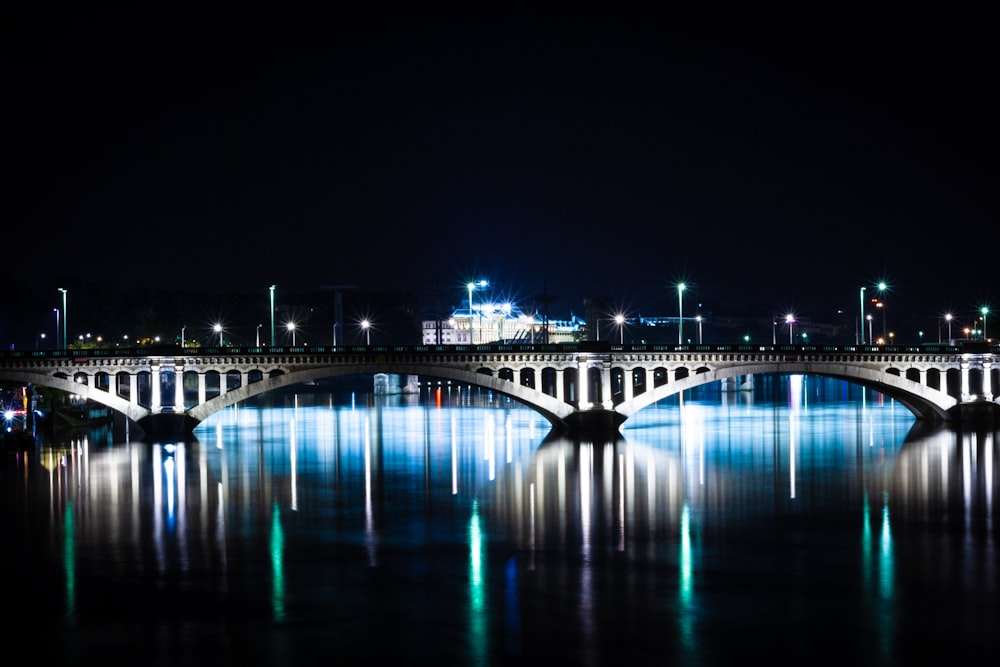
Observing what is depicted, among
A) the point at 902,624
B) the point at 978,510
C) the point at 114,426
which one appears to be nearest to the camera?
the point at 902,624

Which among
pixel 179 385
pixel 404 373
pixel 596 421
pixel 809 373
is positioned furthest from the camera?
pixel 179 385

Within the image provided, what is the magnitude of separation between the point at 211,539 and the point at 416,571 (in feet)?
29.3

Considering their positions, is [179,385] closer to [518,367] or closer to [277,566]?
[518,367]

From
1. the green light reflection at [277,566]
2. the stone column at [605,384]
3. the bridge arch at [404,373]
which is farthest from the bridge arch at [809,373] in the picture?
the green light reflection at [277,566]

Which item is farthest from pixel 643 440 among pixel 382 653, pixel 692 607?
pixel 382 653

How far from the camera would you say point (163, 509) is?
4919 centimetres

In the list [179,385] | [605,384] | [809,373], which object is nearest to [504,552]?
[605,384]

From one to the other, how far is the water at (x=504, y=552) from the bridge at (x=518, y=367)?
147 inches

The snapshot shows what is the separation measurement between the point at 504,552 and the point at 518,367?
37.8m

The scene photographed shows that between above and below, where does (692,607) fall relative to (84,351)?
below

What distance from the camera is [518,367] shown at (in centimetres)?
7756

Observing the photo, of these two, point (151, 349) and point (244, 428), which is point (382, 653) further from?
point (244, 428)

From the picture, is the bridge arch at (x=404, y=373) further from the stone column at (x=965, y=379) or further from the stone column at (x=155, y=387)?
the stone column at (x=965, y=379)

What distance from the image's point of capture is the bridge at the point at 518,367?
76.0 meters
